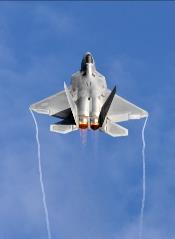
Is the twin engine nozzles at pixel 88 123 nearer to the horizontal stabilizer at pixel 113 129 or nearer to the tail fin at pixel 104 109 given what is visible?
the tail fin at pixel 104 109

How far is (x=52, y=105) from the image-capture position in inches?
3684

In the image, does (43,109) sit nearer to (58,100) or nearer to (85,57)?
(58,100)

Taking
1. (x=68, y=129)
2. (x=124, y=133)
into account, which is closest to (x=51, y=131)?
(x=68, y=129)

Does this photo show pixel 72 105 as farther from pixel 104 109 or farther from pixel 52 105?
pixel 52 105

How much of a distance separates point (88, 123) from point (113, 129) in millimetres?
3647

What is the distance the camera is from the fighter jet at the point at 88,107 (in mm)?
88375

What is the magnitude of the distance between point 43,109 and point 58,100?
2067 millimetres

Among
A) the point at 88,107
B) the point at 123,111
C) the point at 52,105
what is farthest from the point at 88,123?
the point at 52,105

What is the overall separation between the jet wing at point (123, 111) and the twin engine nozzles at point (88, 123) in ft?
13.8

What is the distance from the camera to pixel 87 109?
89.2 m

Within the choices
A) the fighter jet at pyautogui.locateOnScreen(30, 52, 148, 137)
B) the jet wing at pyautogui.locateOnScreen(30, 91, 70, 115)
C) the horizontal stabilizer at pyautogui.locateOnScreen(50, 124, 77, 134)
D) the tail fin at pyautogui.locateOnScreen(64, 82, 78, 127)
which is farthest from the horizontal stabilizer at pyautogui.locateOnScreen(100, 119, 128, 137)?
the jet wing at pyautogui.locateOnScreen(30, 91, 70, 115)

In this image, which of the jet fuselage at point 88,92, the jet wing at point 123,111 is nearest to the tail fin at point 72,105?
the jet fuselage at point 88,92

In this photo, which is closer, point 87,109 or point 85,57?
point 87,109

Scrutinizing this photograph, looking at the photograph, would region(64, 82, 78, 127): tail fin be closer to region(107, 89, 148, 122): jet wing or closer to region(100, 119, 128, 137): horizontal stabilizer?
region(100, 119, 128, 137): horizontal stabilizer
